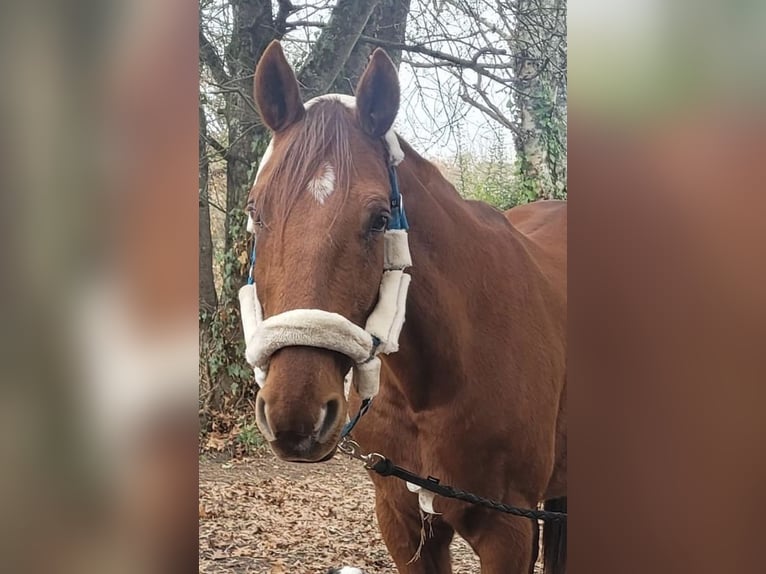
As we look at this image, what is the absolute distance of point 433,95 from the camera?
1508 mm

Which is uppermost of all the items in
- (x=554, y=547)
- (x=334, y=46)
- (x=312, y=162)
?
(x=334, y=46)

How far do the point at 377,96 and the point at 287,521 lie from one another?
2.94 ft

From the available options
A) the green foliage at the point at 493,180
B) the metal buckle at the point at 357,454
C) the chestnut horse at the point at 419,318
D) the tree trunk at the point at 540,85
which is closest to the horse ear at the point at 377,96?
the chestnut horse at the point at 419,318

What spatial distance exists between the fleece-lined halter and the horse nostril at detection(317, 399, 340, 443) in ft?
0.29

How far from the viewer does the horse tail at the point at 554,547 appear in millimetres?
1584

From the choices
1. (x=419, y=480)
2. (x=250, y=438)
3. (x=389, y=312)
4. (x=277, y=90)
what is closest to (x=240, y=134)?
(x=277, y=90)

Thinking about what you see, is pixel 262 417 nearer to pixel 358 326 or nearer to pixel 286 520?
pixel 358 326

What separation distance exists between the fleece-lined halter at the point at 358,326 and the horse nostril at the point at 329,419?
0.29 ft

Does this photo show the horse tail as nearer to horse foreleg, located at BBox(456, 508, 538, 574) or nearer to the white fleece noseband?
horse foreleg, located at BBox(456, 508, 538, 574)

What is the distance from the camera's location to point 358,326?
4.18 ft
